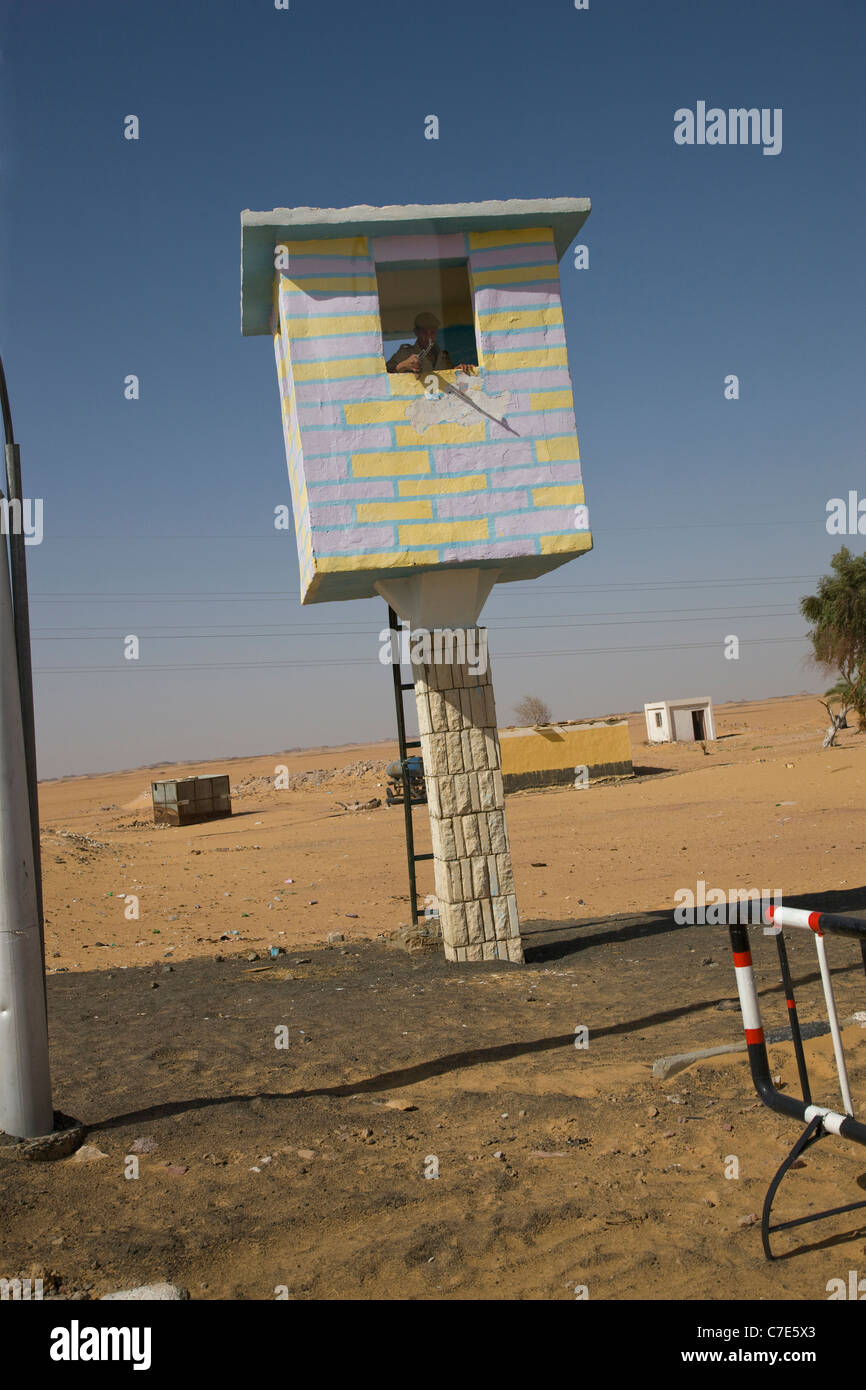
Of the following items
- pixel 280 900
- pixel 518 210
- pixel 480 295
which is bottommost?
pixel 280 900

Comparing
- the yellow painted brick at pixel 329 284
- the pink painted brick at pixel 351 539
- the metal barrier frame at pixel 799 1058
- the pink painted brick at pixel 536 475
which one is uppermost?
the yellow painted brick at pixel 329 284

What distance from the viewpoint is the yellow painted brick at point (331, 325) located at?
29.1ft

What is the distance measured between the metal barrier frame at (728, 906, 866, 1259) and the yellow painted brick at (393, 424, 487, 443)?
5.75 metres

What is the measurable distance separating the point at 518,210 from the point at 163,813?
26.0m

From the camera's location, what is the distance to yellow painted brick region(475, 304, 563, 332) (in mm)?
9195

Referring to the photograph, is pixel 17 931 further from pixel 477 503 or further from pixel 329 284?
pixel 329 284

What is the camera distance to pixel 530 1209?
4.29m

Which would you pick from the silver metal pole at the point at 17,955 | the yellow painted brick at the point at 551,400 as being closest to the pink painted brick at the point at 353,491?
the yellow painted brick at the point at 551,400

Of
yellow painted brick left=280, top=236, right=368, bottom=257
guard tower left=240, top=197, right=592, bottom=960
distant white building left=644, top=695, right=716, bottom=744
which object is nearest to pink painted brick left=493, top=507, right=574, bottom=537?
guard tower left=240, top=197, right=592, bottom=960

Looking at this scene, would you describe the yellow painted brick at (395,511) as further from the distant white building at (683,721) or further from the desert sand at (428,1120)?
the distant white building at (683,721)

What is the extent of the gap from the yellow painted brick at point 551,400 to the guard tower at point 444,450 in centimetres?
1

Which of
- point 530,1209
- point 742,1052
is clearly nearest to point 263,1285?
point 530,1209

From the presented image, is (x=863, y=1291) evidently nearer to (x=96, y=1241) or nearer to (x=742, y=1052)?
(x=742, y=1052)

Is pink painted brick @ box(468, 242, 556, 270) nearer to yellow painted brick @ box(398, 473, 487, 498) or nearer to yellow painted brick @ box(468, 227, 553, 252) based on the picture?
yellow painted brick @ box(468, 227, 553, 252)
